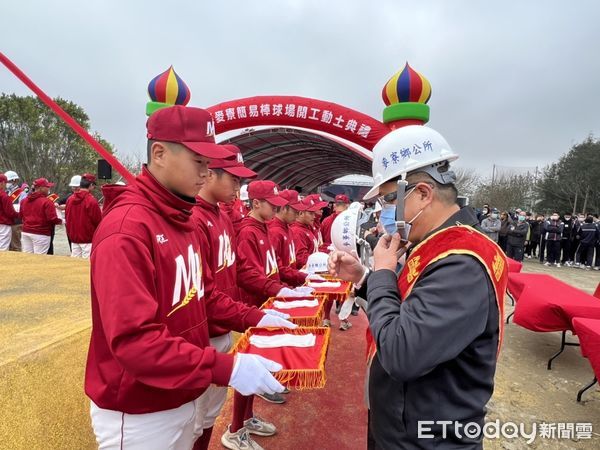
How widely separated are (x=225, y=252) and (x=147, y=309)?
1558mm

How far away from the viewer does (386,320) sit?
3.96 ft

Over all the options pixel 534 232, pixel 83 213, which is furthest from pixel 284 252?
pixel 534 232

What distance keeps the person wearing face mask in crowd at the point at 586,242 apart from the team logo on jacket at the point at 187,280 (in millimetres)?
16095

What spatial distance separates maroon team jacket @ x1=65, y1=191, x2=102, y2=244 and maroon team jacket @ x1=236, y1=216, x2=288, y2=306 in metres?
4.75

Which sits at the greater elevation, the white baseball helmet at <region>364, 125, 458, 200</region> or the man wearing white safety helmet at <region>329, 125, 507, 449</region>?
the white baseball helmet at <region>364, 125, 458, 200</region>

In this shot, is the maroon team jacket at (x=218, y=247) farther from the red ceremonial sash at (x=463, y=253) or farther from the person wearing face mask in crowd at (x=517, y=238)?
the person wearing face mask in crowd at (x=517, y=238)

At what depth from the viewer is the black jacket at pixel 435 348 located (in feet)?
3.60

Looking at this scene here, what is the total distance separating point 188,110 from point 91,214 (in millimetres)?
6538

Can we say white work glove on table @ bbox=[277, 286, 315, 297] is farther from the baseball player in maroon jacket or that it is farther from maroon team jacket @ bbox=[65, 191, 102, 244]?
maroon team jacket @ bbox=[65, 191, 102, 244]

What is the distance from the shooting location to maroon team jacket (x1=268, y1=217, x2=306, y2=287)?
4340 mm

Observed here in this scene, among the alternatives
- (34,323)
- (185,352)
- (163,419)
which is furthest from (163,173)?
(34,323)

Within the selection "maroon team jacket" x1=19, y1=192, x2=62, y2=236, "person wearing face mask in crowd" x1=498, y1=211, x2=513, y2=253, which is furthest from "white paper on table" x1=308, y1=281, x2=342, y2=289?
"person wearing face mask in crowd" x1=498, y1=211, x2=513, y2=253

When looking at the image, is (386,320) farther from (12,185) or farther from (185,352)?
(12,185)

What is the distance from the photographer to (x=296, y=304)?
2.88 m
